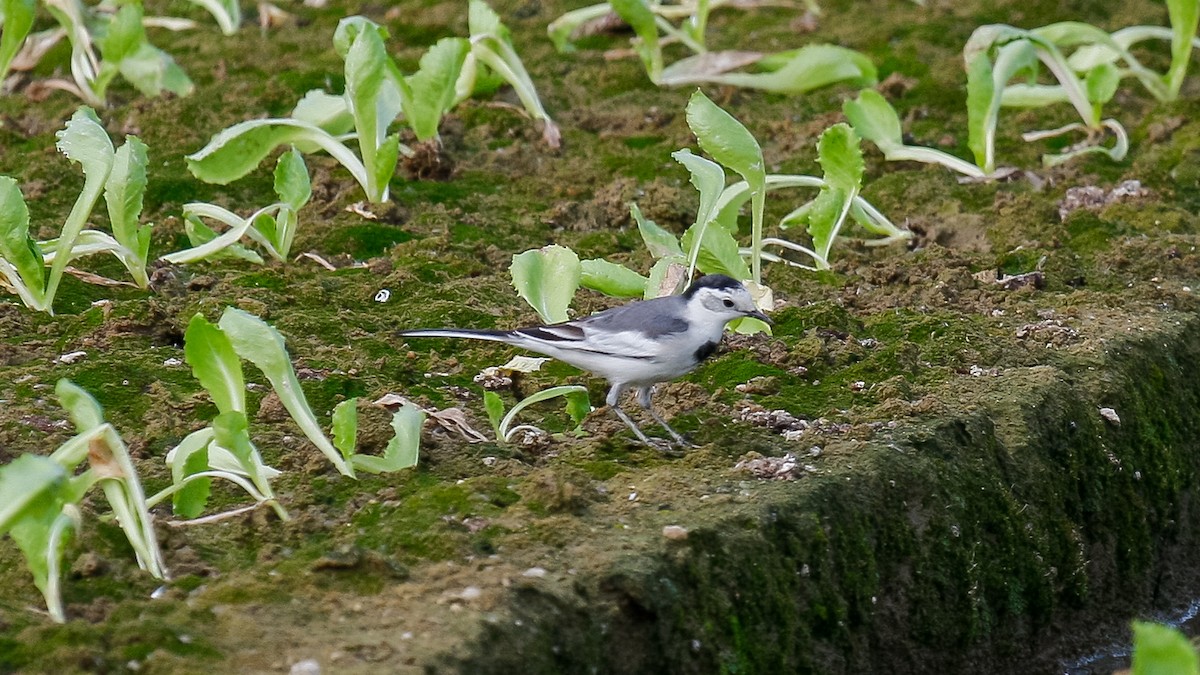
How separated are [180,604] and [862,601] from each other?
1.69 metres

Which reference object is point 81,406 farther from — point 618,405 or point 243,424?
point 618,405

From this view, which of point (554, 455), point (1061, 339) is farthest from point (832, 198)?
point (554, 455)

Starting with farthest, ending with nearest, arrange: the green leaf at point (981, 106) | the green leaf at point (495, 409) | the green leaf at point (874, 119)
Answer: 1. the green leaf at point (874, 119)
2. the green leaf at point (981, 106)
3. the green leaf at point (495, 409)

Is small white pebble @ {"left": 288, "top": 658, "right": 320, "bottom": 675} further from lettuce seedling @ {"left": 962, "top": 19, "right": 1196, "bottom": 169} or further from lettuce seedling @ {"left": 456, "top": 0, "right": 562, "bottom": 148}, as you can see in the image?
lettuce seedling @ {"left": 962, "top": 19, "right": 1196, "bottom": 169}

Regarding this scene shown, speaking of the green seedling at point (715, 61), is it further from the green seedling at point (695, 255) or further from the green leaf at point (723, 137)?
the green leaf at point (723, 137)

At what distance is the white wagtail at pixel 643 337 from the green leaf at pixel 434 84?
1851mm

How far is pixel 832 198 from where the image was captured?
5.65 meters

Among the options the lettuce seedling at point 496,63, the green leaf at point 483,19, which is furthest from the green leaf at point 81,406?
the green leaf at point 483,19

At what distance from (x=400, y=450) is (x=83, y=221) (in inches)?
60.3

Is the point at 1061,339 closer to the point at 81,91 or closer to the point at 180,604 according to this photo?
the point at 180,604

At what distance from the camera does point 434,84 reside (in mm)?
6145

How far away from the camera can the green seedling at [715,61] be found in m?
7.25

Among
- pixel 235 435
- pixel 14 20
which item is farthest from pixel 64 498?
pixel 14 20

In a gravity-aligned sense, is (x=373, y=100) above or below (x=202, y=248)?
above
